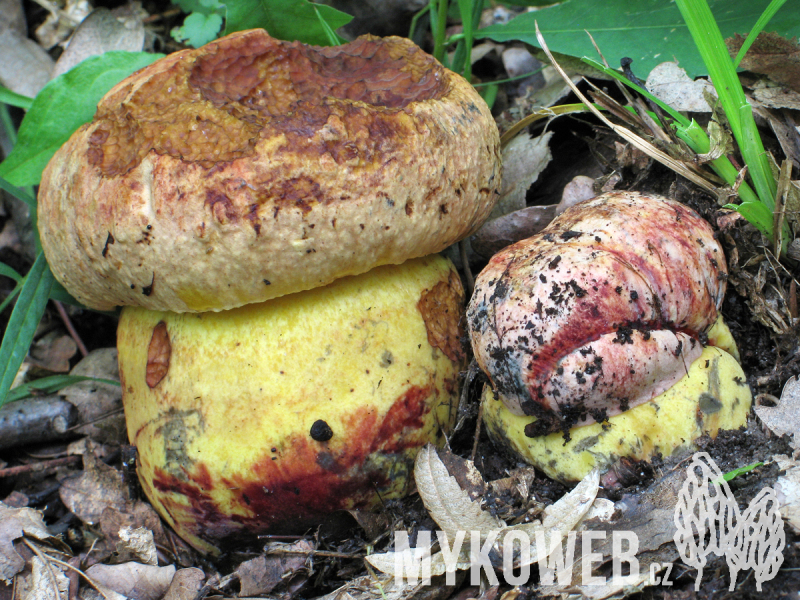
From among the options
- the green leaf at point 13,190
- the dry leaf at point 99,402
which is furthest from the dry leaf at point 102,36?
the dry leaf at point 99,402

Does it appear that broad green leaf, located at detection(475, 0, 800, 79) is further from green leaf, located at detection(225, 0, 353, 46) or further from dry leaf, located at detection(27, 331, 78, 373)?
dry leaf, located at detection(27, 331, 78, 373)

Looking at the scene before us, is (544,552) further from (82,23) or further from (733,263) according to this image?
(82,23)

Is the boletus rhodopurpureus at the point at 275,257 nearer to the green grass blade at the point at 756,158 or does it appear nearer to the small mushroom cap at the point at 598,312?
the small mushroom cap at the point at 598,312

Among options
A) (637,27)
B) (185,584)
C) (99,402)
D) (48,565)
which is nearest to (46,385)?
(99,402)

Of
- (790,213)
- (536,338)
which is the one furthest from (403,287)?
(790,213)

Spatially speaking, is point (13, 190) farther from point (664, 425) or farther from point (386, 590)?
point (664, 425)
